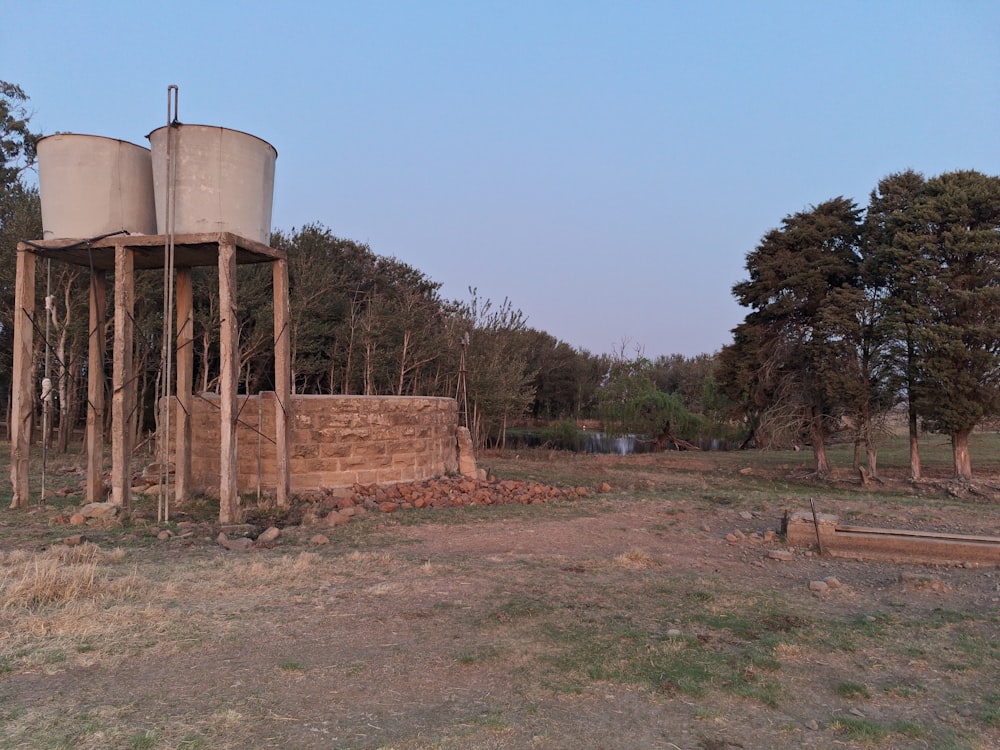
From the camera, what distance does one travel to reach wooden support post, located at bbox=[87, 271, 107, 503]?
10.8 meters

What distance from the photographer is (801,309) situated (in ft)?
71.1

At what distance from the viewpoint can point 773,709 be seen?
405cm

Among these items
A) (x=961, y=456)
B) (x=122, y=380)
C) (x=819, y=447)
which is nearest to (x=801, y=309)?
(x=819, y=447)

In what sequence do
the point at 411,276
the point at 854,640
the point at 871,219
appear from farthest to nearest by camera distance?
the point at 411,276 → the point at 871,219 → the point at 854,640

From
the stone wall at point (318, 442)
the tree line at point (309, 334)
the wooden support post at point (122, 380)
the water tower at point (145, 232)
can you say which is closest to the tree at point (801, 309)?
the tree line at point (309, 334)

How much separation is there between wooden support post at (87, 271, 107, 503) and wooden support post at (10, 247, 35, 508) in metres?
0.77

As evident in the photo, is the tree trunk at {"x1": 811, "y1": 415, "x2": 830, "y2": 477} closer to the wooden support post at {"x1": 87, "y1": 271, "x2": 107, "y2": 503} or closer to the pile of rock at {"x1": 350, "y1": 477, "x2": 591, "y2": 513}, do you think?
the pile of rock at {"x1": 350, "y1": 477, "x2": 591, "y2": 513}

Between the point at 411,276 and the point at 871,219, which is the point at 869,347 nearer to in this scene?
the point at 871,219

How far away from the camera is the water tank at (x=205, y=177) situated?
9.84 m

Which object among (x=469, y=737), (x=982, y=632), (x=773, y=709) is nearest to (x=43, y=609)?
(x=469, y=737)

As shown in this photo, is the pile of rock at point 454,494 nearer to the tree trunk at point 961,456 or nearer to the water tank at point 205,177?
the water tank at point 205,177

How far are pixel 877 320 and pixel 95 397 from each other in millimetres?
19031

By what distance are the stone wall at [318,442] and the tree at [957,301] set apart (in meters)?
13.5

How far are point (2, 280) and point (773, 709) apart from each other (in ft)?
78.0
